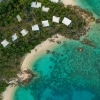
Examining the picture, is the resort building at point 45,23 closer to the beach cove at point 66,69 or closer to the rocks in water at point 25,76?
the beach cove at point 66,69

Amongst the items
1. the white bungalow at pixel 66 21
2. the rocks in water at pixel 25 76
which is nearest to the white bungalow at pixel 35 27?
the white bungalow at pixel 66 21

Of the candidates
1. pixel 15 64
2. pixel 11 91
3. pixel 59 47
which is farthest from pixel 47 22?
pixel 11 91

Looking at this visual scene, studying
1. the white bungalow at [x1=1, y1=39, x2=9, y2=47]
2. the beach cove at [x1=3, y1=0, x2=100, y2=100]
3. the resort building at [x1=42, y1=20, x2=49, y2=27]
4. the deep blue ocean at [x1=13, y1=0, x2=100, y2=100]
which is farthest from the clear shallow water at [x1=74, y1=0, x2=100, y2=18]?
the white bungalow at [x1=1, y1=39, x2=9, y2=47]

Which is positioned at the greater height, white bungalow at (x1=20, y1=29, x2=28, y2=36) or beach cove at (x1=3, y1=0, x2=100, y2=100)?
white bungalow at (x1=20, y1=29, x2=28, y2=36)

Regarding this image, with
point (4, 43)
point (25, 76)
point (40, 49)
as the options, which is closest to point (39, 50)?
point (40, 49)

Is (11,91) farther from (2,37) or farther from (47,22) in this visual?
(47,22)

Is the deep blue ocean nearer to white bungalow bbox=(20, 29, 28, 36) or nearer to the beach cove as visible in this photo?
the beach cove
